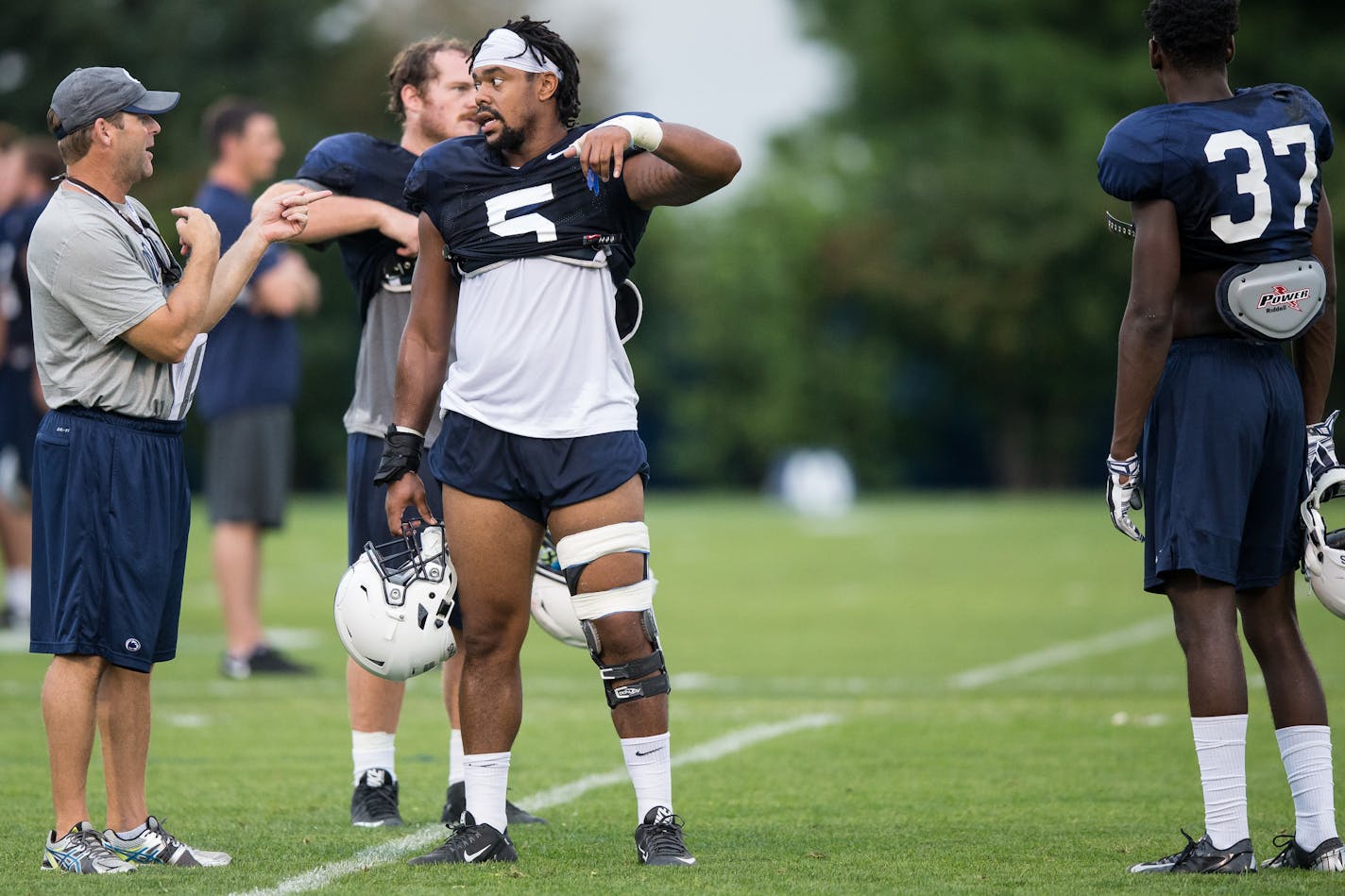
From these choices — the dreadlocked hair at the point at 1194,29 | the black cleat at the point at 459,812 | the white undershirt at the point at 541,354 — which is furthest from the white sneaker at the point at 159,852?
the dreadlocked hair at the point at 1194,29

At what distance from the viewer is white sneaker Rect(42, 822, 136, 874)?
486 cm

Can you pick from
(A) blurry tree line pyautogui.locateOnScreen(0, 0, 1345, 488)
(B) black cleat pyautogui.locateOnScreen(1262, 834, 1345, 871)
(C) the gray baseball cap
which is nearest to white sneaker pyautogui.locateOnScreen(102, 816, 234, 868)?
(C) the gray baseball cap

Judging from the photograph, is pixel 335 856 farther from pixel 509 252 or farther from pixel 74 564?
pixel 509 252

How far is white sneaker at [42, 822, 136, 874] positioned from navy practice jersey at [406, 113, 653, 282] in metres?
1.88

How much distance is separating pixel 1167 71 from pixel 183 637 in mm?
8311

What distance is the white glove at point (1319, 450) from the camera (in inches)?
197

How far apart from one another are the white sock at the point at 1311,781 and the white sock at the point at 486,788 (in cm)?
217

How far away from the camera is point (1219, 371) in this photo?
16.0 ft

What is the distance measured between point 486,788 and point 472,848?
168 mm

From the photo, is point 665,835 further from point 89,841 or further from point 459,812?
point 89,841

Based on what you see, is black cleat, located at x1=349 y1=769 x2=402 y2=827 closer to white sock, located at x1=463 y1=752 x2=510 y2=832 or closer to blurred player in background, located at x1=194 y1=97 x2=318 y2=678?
white sock, located at x1=463 y1=752 x2=510 y2=832

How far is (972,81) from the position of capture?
139ft

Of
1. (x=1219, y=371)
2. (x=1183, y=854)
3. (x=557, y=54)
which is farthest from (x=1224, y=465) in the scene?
(x=557, y=54)

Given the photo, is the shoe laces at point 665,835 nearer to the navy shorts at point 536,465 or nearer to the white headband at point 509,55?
the navy shorts at point 536,465
